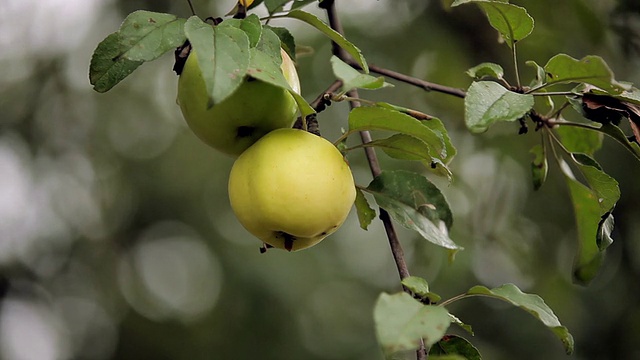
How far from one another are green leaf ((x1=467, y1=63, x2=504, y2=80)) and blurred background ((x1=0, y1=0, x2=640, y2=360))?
994 mm

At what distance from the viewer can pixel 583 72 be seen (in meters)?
0.77

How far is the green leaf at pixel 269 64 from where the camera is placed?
645mm

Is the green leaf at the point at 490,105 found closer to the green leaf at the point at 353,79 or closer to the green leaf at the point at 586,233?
the green leaf at the point at 353,79

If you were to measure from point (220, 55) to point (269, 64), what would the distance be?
65 millimetres

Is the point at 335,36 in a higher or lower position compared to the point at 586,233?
higher

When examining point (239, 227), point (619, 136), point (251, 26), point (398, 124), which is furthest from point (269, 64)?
point (239, 227)

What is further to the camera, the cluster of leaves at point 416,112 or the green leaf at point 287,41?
the green leaf at point 287,41

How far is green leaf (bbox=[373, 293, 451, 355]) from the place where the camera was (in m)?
0.55

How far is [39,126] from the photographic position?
9.25ft

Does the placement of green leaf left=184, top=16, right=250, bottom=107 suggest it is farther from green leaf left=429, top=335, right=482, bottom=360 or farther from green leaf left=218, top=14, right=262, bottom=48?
green leaf left=429, top=335, right=482, bottom=360

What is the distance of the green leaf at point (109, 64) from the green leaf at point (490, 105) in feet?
1.13

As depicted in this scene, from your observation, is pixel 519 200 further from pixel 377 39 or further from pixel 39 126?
pixel 39 126

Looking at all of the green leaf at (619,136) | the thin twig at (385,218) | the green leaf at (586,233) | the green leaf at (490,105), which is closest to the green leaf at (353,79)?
the green leaf at (490,105)

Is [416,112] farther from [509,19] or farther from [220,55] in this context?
[220,55]
